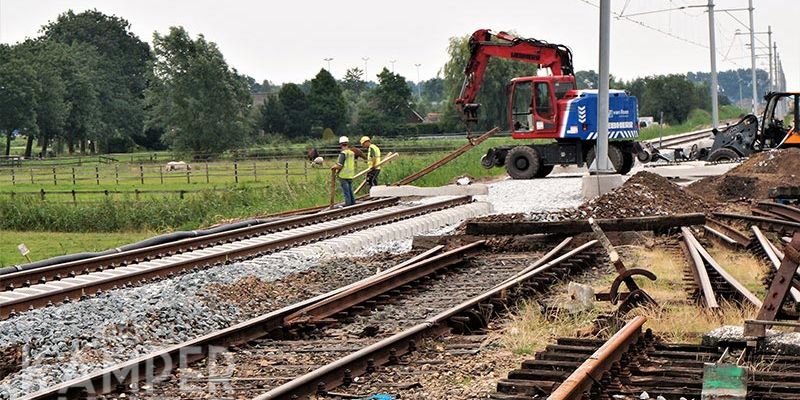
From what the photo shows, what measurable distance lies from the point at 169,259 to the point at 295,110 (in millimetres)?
91201

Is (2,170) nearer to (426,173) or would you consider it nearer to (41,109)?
(41,109)

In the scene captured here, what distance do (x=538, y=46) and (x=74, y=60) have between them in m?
91.6

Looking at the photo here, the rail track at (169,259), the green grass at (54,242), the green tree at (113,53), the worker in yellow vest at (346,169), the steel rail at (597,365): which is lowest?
the green grass at (54,242)

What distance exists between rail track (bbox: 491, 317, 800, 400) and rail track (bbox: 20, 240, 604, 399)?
4.65ft

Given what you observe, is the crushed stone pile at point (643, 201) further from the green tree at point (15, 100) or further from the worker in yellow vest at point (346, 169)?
the green tree at point (15, 100)

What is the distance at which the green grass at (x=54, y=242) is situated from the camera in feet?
86.7

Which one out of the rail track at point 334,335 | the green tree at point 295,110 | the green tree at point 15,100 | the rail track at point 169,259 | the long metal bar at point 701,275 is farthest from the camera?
the green tree at point 295,110

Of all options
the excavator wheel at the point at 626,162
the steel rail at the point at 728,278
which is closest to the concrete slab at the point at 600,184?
the steel rail at the point at 728,278

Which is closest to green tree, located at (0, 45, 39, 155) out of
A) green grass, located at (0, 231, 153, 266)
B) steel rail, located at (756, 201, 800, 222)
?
green grass, located at (0, 231, 153, 266)

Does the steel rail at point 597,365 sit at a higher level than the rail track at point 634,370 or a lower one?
higher

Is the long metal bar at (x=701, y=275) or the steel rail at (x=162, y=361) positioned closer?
the steel rail at (x=162, y=361)

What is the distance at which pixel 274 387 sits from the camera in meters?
8.49

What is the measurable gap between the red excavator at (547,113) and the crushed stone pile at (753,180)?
436 cm

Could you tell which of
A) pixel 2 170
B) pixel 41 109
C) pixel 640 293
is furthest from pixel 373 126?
pixel 640 293
